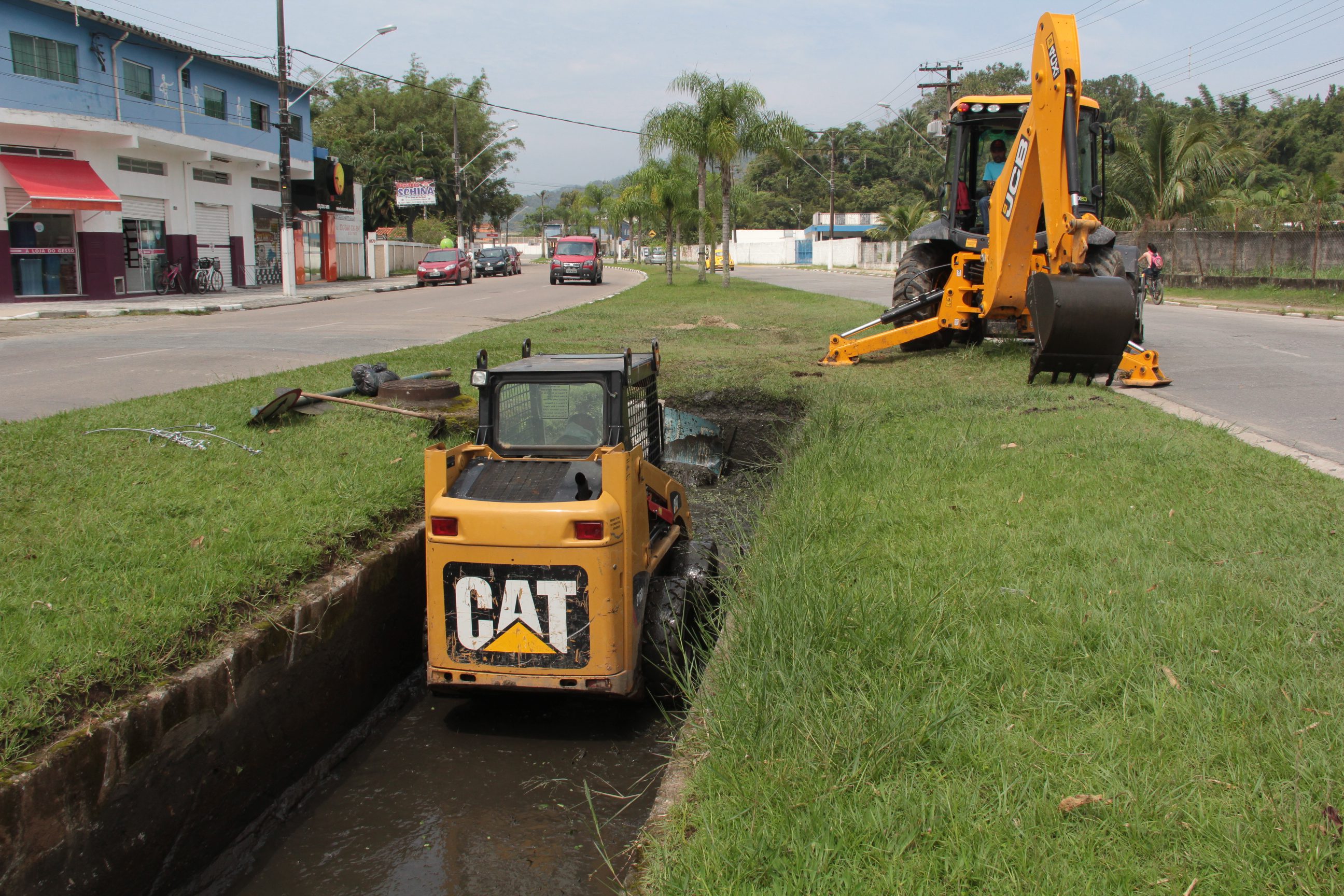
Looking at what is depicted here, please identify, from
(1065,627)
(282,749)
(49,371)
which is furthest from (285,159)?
(1065,627)

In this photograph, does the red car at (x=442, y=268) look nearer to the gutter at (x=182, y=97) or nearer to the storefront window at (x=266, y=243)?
the storefront window at (x=266, y=243)

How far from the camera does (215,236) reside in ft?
110

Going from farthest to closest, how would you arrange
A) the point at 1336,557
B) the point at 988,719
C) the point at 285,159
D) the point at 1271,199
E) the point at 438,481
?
the point at 1271,199 → the point at 285,159 → the point at 438,481 → the point at 1336,557 → the point at 988,719

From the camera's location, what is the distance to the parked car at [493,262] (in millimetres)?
50750

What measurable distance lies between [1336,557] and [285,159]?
94.7 ft

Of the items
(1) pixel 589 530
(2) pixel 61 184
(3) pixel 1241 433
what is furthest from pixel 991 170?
(2) pixel 61 184

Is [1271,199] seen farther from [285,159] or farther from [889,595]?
[889,595]

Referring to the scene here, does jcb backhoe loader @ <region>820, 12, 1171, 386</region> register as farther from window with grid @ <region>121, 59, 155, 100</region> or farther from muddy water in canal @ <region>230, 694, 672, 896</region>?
window with grid @ <region>121, 59, 155, 100</region>

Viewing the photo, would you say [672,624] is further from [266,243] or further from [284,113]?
[266,243]

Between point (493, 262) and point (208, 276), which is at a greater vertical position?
point (493, 262)

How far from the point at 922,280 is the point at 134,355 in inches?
424

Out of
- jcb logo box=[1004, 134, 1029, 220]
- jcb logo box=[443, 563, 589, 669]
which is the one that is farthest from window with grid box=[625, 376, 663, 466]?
jcb logo box=[1004, 134, 1029, 220]

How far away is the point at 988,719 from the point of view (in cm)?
348

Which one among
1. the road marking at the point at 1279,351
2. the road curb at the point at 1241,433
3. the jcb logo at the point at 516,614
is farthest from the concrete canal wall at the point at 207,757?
the road marking at the point at 1279,351
